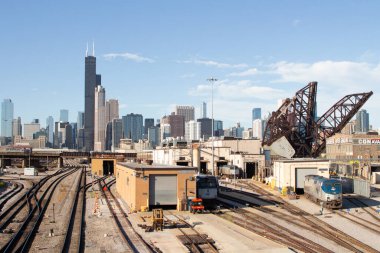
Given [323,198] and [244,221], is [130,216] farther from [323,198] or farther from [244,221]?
[323,198]

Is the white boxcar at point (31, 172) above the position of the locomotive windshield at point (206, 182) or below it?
below

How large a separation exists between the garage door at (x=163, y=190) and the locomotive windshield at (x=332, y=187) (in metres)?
13.0

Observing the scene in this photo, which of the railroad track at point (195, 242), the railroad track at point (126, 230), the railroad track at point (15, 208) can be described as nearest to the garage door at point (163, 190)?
the railroad track at point (126, 230)

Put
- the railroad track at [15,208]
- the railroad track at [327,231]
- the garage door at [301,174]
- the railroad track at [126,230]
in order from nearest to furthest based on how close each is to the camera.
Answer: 1. the railroad track at [126,230]
2. the railroad track at [327,231]
3. the railroad track at [15,208]
4. the garage door at [301,174]

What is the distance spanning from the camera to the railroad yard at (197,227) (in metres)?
24.8

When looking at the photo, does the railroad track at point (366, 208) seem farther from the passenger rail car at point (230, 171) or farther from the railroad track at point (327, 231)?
the passenger rail car at point (230, 171)

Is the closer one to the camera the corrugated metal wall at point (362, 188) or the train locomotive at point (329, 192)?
the train locomotive at point (329, 192)

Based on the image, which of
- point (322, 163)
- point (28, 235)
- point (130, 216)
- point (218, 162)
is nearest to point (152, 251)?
point (28, 235)

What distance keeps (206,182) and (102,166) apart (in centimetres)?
5771

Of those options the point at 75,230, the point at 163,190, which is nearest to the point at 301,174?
the point at 163,190

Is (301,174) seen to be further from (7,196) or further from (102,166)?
(102,166)

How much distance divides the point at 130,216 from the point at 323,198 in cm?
1675

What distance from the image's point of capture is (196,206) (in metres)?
35.6

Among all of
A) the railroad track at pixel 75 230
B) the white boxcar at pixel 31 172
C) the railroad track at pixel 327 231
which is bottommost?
the railroad track at pixel 327 231
